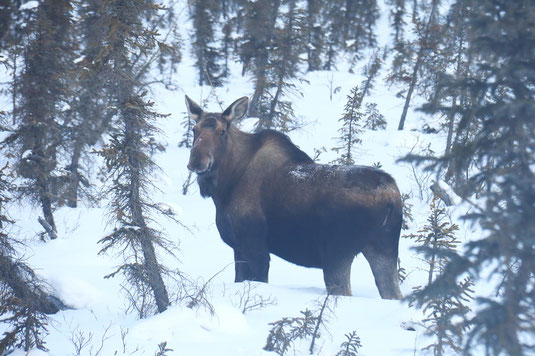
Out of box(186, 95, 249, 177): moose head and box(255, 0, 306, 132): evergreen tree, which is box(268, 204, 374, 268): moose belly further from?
box(255, 0, 306, 132): evergreen tree

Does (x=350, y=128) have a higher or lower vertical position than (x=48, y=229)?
higher

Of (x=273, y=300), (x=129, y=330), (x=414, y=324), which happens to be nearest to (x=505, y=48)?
(x=414, y=324)

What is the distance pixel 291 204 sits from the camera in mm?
8484

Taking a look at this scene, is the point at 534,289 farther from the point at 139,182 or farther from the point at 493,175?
the point at 139,182

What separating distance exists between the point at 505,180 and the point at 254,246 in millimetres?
5655

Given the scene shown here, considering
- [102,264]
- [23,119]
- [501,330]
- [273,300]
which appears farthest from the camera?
[23,119]

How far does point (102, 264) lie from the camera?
12.8m

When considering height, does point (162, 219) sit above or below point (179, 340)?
above

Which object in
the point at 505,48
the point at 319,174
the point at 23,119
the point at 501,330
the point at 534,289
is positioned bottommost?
the point at 501,330

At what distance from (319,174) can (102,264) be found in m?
6.93

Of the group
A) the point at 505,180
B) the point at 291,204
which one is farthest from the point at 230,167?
the point at 505,180

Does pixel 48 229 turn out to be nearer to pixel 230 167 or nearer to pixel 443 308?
pixel 230 167

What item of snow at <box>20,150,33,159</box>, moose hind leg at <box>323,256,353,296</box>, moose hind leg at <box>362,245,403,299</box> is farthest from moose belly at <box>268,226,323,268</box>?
snow at <box>20,150,33,159</box>

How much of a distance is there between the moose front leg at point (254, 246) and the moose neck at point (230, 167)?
0.74m
